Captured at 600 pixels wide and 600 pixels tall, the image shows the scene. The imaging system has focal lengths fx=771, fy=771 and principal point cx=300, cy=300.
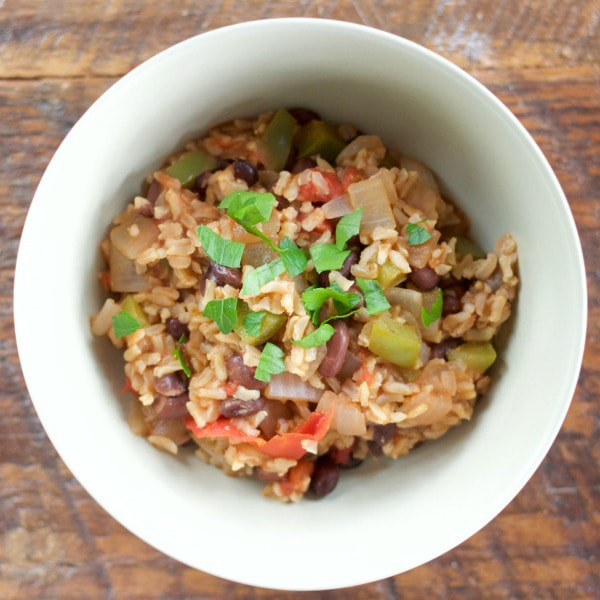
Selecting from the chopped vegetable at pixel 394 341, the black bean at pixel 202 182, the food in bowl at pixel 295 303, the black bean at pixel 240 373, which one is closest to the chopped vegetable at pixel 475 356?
the food in bowl at pixel 295 303

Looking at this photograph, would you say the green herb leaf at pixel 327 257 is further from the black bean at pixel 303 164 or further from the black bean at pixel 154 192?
the black bean at pixel 154 192

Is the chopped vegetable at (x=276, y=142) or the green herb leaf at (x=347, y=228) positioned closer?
the green herb leaf at (x=347, y=228)

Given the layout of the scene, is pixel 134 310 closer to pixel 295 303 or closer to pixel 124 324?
pixel 124 324

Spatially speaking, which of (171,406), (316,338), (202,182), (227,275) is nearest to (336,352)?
(316,338)

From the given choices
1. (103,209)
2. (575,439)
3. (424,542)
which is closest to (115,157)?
(103,209)

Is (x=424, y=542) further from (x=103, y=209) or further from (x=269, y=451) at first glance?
(x=103, y=209)

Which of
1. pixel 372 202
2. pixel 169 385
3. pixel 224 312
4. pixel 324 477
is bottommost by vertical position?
pixel 324 477
